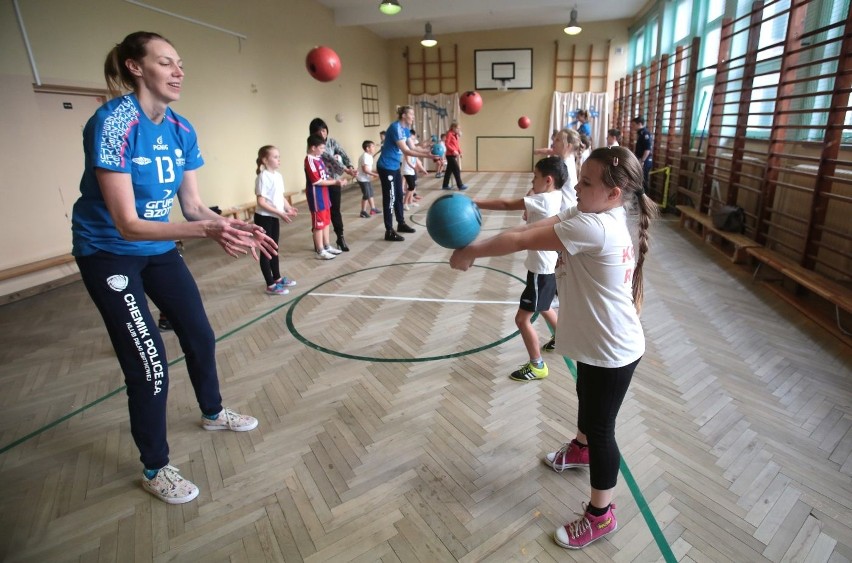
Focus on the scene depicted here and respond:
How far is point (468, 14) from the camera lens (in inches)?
464

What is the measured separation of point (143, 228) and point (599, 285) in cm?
159

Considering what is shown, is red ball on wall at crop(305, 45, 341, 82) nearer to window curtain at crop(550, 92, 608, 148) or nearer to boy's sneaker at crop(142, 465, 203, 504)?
boy's sneaker at crop(142, 465, 203, 504)

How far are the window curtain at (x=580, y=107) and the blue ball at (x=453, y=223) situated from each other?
1421cm

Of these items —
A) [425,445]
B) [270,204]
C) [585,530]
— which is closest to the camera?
[585,530]

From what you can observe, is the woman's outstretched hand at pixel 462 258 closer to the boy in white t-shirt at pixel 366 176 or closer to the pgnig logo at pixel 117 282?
the pgnig logo at pixel 117 282

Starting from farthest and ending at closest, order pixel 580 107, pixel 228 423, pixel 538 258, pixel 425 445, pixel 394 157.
A: pixel 580 107, pixel 394 157, pixel 538 258, pixel 228 423, pixel 425 445

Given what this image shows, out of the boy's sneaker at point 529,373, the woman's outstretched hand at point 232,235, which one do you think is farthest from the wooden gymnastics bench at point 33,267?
the boy's sneaker at point 529,373

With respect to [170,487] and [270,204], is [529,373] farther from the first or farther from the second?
[270,204]

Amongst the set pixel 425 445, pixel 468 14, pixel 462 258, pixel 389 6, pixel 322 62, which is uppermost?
pixel 468 14

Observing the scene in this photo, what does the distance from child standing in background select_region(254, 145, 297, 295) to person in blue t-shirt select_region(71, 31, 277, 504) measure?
230 cm

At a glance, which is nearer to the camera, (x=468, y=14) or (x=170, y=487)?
→ (x=170, y=487)

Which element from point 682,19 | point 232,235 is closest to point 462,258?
point 232,235

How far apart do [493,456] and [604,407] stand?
788 mm

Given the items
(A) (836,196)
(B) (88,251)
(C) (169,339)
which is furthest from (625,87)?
(B) (88,251)
